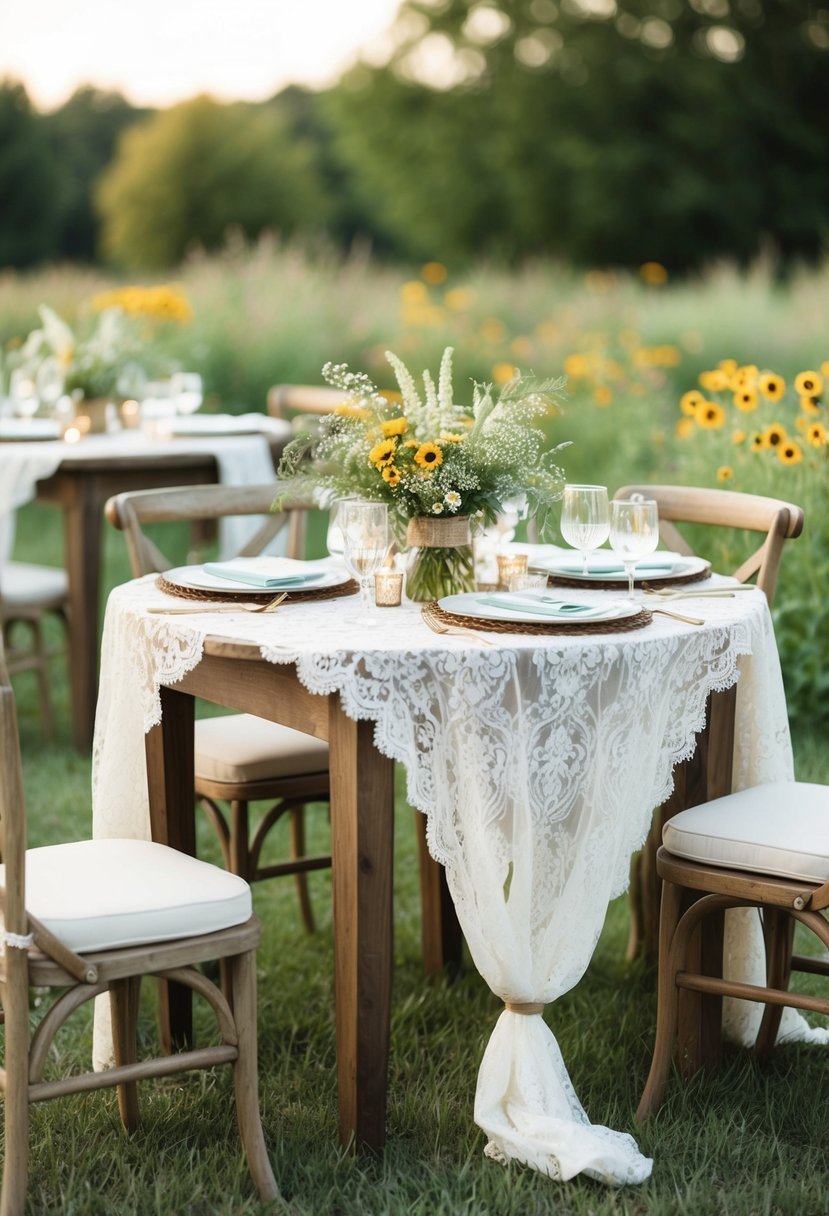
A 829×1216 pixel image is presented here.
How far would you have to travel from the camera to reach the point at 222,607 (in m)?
2.71

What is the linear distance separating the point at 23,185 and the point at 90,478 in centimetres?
2462

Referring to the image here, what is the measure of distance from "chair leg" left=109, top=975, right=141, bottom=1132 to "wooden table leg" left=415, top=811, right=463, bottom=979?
32.8 inches

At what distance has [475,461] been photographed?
274 centimetres

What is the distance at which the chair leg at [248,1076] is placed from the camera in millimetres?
2395

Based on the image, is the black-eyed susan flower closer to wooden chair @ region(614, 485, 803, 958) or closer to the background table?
wooden chair @ region(614, 485, 803, 958)

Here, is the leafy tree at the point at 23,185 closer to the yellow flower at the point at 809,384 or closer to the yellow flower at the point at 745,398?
the yellow flower at the point at 745,398

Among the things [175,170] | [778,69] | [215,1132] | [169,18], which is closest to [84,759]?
[215,1132]

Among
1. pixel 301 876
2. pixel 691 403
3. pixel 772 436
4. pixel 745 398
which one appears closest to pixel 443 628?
pixel 301 876

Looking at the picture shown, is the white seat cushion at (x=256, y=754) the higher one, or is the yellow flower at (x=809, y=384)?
the yellow flower at (x=809, y=384)

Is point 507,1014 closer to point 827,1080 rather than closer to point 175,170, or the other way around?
point 827,1080

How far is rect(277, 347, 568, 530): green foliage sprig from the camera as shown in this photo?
272 centimetres

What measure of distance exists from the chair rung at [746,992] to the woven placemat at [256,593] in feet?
3.09

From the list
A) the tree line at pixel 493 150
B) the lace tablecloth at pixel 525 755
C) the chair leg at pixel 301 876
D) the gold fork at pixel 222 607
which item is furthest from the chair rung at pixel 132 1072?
the tree line at pixel 493 150

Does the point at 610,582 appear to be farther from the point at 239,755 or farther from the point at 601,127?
the point at 601,127
